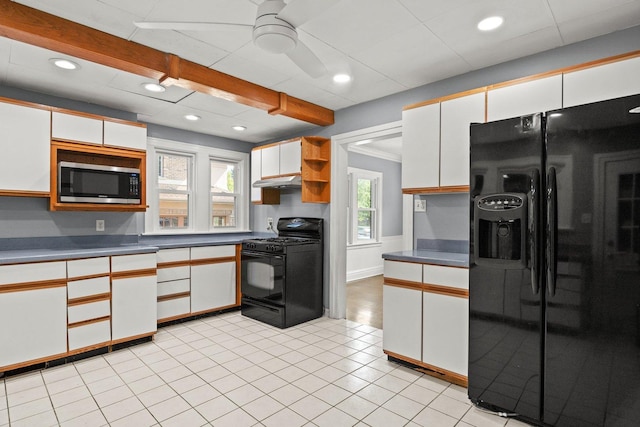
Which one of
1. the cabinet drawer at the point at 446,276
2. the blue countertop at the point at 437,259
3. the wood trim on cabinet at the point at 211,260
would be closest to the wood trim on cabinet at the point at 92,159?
the wood trim on cabinet at the point at 211,260

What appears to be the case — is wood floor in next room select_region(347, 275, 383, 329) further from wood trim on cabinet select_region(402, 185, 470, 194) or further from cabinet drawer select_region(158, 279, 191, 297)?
cabinet drawer select_region(158, 279, 191, 297)

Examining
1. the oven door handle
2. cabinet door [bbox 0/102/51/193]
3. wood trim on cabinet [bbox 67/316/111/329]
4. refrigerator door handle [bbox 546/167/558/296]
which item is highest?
cabinet door [bbox 0/102/51/193]

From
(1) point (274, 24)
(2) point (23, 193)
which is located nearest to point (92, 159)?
(2) point (23, 193)

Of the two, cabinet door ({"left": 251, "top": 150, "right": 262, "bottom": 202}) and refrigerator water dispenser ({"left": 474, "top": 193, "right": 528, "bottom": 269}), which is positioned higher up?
cabinet door ({"left": 251, "top": 150, "right": 262, "bottom": 202})

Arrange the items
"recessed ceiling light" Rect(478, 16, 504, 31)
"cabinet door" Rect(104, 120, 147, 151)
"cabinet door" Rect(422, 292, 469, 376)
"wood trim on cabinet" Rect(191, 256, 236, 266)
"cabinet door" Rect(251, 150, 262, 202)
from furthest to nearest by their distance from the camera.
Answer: "cabinet door" Rect(251, 150, 262, 202)
"wood trim on cabinet" Rect(191, 256, 236, 266)
"cabinet door" Rect(104, 120, 147, 151)
"cabinet door" Rect(422, 292, 469, 376)
"recessed ceiling light" Rect(478, 16, 504, 31)

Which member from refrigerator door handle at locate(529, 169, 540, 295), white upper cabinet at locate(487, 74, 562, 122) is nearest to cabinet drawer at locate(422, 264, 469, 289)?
refrigerator door handle at locate(529, 169, 540, 295)

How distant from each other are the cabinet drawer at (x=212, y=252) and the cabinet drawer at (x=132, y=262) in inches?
26.2

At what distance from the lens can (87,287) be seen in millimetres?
2961

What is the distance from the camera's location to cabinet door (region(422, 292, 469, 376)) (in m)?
2.43

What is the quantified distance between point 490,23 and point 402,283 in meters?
2.00

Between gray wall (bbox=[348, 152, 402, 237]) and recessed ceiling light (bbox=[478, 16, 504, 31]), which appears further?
gray wall (bbox=[348, 152, 402, 237])

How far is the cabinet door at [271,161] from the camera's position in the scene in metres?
4.52

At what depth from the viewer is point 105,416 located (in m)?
2.10

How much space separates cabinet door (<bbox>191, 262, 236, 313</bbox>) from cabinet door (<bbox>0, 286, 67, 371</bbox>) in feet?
4.51
